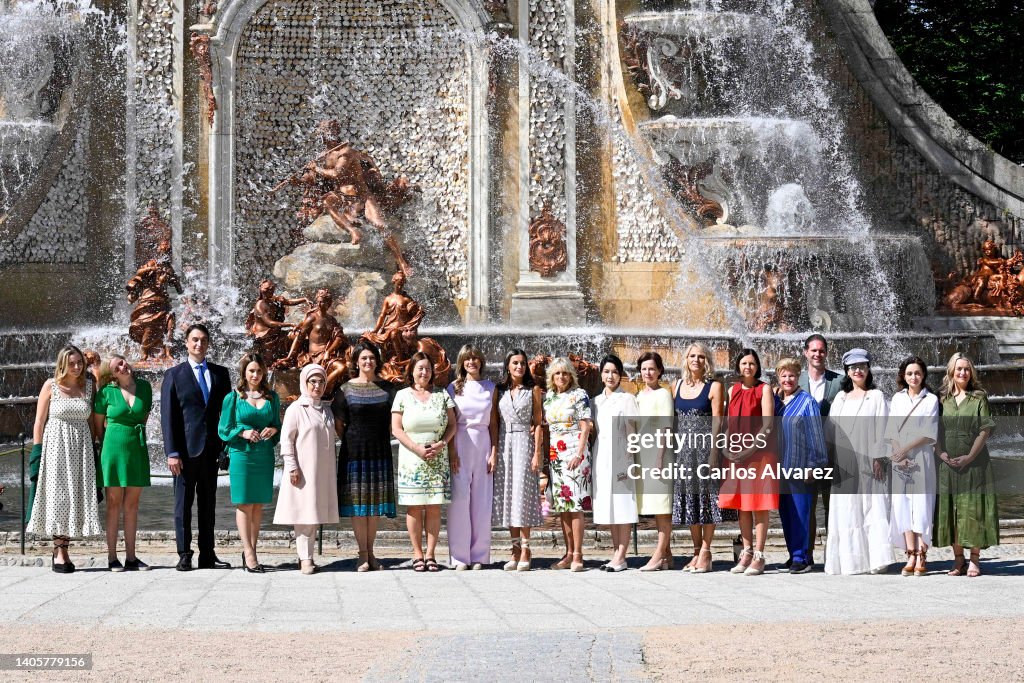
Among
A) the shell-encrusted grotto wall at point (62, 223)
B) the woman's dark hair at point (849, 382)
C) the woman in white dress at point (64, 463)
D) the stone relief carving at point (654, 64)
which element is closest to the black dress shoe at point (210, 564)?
the woman in white dress at point (64, 463)

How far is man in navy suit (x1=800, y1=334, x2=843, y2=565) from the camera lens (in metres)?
10.1

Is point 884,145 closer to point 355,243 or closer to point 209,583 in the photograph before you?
point 355,243

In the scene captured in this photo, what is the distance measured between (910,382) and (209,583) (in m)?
4.65

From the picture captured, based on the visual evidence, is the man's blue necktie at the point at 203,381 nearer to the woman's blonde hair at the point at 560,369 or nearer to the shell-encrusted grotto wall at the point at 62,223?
the woman's blonde hair at the point at 560,369

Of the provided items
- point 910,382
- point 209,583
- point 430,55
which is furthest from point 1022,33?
point 209,583

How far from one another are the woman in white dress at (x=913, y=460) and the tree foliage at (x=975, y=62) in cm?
2008

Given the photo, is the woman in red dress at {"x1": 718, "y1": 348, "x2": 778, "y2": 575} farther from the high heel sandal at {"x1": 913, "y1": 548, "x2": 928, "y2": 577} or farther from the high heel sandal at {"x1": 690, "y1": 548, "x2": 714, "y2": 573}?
the high heel sandal at {"x1": 913, "y1": 548, "x2": 928, "y2": 577}

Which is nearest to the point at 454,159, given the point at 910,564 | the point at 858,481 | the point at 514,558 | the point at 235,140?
the point at 235,140

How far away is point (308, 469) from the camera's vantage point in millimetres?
9977

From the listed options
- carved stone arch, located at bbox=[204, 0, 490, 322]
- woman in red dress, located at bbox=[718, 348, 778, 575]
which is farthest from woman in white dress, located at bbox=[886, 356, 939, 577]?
carved stone arch, located at bbox=[204, 0, 490, 322]

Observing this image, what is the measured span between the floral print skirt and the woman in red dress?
0.89 m

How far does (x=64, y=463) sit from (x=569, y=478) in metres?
3.33

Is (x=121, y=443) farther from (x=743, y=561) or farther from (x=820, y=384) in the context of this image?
(x=820, y=384)

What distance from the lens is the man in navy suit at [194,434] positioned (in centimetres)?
1013
